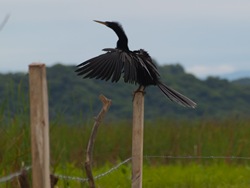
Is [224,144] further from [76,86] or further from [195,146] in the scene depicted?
[76,86]

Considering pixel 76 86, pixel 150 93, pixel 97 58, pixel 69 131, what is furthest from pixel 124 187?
pixel 150 93

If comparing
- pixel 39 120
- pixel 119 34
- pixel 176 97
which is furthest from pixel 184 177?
pixel 39 120

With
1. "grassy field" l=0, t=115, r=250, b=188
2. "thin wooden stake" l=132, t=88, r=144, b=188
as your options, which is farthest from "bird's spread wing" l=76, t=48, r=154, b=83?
"grassy field" l=0, t=115, r=250, b=188

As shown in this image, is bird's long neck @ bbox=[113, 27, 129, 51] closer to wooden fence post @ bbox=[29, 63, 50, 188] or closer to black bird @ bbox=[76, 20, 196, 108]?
black bird @ bbox=[76, 20, 196, 108]

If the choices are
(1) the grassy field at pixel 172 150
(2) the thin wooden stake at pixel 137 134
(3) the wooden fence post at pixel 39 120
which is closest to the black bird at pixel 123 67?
(2) the thin wooden stake at pixel 137 134

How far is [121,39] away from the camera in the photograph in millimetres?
5840

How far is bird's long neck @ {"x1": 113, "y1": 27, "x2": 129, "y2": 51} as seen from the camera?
19.0 feet

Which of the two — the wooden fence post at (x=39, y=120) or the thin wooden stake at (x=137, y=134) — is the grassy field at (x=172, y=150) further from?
the wooden fence post at (x=39, y=120)

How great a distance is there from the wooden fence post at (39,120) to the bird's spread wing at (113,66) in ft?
2.90

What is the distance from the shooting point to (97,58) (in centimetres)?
536

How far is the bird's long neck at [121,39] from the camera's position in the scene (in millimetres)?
5797

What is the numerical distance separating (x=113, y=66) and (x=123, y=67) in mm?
94

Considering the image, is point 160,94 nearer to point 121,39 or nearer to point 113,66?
point 121,39

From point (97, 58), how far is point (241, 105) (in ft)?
86.3
